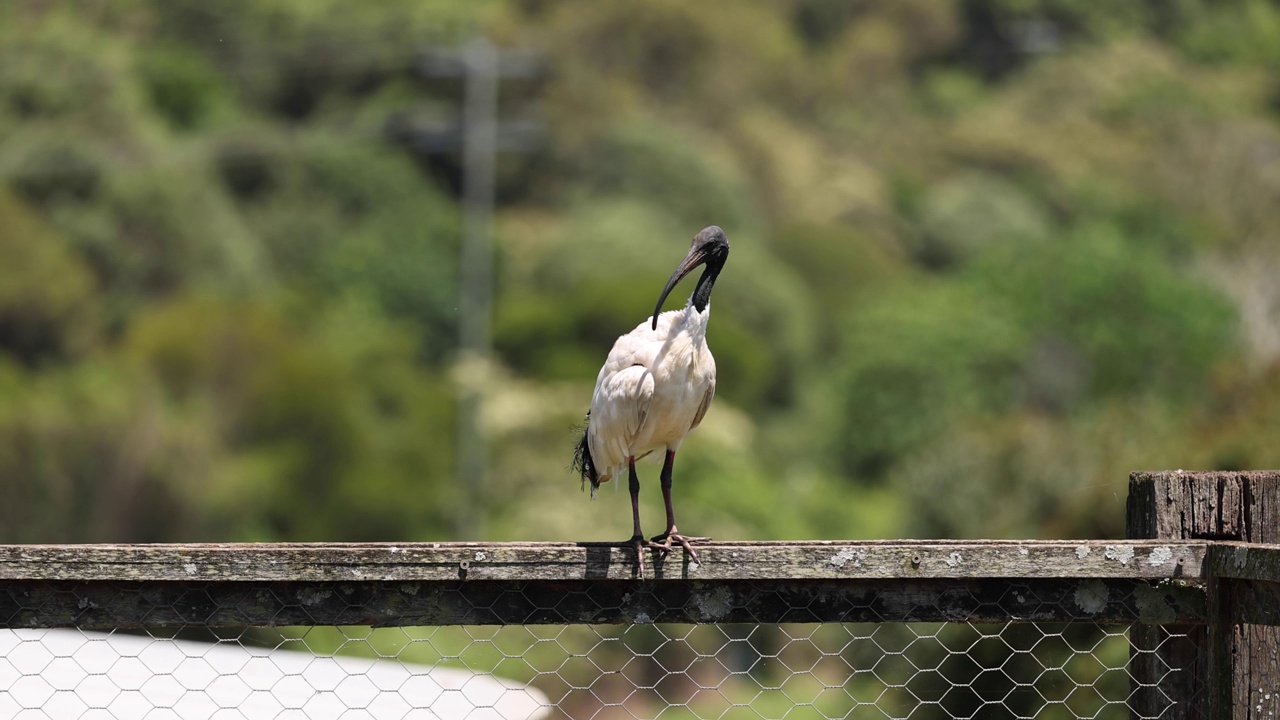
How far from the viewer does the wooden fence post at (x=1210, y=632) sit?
14.5 feet

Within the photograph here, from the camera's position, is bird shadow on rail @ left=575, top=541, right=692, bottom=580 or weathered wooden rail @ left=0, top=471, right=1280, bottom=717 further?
bird shadow on rail @ left=575, top=541, right=692, bottom=580

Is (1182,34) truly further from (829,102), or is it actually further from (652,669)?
(652,669)

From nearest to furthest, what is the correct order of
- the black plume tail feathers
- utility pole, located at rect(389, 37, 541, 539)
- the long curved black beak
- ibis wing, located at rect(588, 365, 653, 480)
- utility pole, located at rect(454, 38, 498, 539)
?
1. ibis wing, located at rect(588, 365, 653, 480)
2. the long curved black beak
3. the black plume tail feathers
4. utility pole, located at rect(454, 38, 498, 539)
5. utility pole, located at rect(389, 37, 541, 539)

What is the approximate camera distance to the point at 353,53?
100 m

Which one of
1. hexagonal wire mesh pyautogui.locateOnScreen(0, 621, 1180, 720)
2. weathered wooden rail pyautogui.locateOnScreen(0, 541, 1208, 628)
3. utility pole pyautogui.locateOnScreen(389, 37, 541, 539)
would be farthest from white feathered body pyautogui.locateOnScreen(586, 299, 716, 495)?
utility pole pyautogui.locateOnScreen(389, 37, 541, 539)

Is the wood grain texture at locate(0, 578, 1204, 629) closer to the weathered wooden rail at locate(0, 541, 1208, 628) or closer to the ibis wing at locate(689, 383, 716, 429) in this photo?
the weathered wooden rail at locate(0, 541, 1208, 628)

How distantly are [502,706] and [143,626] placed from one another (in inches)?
90.7

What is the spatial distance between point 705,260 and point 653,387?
937 millimetres

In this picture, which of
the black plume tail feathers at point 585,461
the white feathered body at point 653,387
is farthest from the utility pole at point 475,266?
the white feathered body at point 653,387

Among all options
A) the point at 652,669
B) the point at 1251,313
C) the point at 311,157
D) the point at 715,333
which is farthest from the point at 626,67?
the point at 652,669

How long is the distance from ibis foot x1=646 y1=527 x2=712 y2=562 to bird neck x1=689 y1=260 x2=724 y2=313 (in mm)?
1007

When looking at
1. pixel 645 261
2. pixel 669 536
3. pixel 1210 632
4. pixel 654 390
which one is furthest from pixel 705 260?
pixel 645 261

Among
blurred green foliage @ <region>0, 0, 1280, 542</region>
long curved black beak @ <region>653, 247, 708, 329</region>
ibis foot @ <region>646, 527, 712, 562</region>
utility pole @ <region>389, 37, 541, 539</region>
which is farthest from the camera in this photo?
utility pole @ <region>389, 37, 541, 539</region>

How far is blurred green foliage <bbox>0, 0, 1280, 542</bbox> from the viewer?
165 feet
